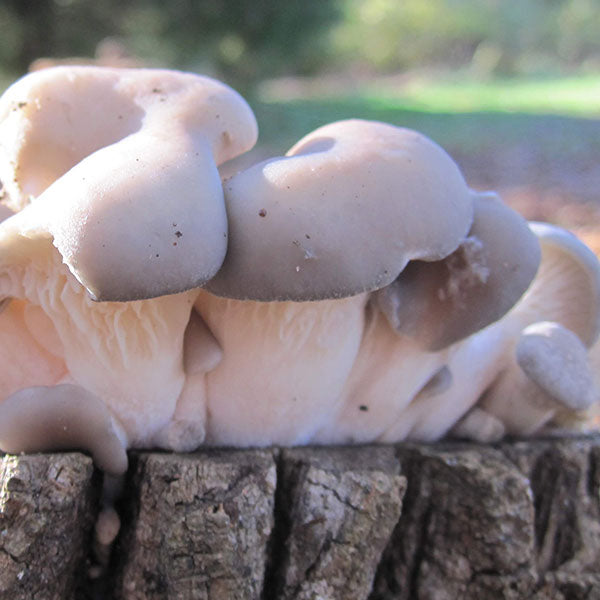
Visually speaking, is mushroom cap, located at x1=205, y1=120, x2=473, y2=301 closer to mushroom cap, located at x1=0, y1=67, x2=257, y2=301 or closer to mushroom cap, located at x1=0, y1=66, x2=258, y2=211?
mushroom cap, located at x1=0, y1=67, x2=257, y2=301

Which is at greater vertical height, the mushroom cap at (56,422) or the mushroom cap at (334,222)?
the mushroom cap at (334,222)

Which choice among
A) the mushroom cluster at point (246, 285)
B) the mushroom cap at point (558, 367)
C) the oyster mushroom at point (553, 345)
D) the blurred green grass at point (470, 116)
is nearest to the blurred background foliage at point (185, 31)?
the blurred green grass at point (470, 116)

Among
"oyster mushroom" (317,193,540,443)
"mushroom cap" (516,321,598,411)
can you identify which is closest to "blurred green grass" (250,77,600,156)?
"oyster mushroom" (317,193,540,443)

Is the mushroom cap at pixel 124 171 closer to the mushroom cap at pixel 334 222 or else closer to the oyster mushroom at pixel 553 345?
the mushroom cap at pixel 334 222

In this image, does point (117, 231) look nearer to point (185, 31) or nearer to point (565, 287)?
point (565, 287)

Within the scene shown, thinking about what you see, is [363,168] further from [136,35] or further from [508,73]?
[508,73]

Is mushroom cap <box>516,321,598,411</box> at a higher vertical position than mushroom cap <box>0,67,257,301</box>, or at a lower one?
lower

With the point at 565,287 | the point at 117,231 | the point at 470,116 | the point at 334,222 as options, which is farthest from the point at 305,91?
the point at 117,231
